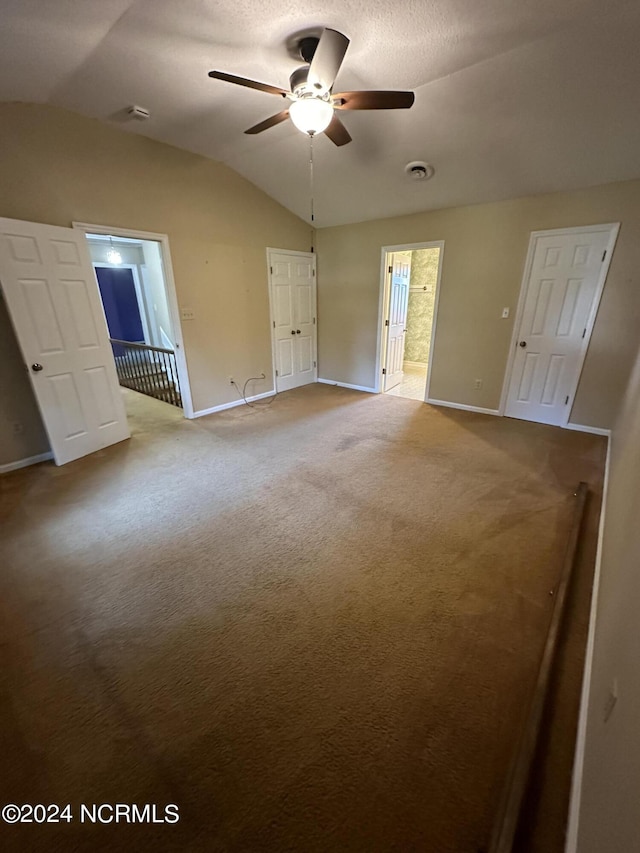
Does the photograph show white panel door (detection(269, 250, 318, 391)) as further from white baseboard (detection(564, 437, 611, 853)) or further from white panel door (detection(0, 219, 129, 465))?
white baseboard (detection(564, 437, 611, 853))

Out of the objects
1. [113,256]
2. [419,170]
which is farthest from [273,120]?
[113,256]

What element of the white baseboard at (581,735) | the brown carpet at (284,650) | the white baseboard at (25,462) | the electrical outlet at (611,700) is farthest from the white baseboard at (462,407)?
the white baseboard at (25,462)

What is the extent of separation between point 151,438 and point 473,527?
3336 mm

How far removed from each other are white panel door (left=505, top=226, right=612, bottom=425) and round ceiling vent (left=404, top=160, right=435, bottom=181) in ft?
4.60

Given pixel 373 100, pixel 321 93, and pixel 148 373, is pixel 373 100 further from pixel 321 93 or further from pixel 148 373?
pixel 148 373

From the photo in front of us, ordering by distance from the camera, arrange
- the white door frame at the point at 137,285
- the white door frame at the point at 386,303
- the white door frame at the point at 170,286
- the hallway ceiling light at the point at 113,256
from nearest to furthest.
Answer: the white door frame at the point at 170,286, the white door frame at the point at 386,303, the hallway ceiling light at the point at 113,256, the white door frame at the point at 137,285

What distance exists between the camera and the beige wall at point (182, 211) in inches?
110

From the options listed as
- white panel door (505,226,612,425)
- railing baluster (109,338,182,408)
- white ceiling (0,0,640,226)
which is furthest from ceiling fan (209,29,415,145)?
railing baluster (109,338,182,408)

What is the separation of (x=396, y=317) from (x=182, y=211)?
3.26m

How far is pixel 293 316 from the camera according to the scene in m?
5.38

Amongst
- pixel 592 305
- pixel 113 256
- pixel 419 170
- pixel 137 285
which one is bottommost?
pixel 592 305

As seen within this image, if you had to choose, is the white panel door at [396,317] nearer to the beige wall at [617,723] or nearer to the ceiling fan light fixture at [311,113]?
the ceiling fan light fixture at [311,113]

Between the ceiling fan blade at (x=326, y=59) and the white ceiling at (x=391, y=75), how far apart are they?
363 mm

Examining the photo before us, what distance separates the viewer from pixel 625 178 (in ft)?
10.4
